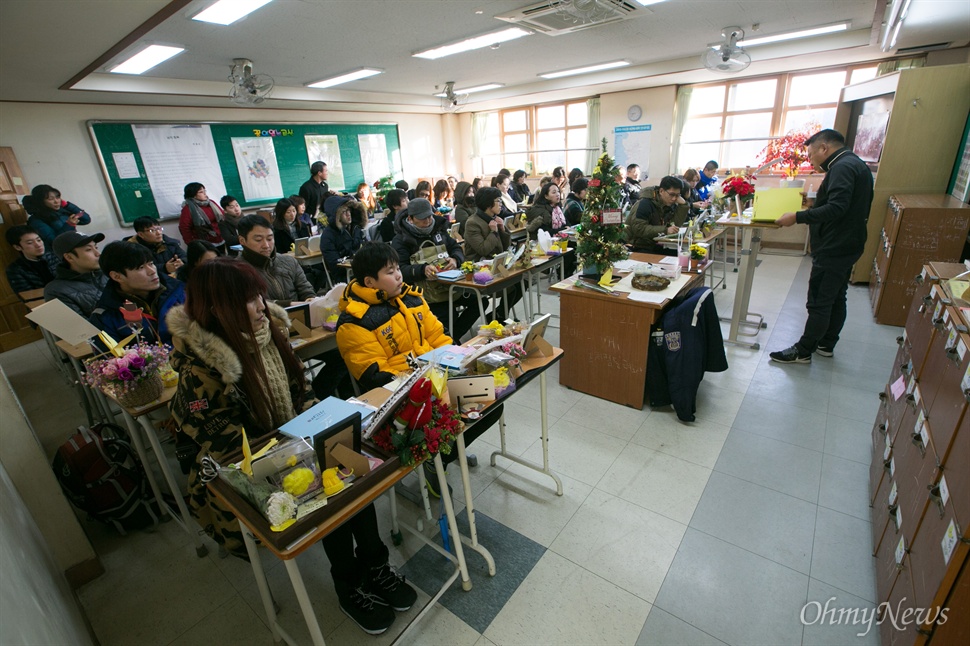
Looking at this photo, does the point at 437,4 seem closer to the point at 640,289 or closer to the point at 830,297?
the point at 640,289

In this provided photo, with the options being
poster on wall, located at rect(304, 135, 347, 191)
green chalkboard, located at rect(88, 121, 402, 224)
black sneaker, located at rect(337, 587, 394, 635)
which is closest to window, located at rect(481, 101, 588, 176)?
green chalkboard, located at rect(88, 121, 402, 224)

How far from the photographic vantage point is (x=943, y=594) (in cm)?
111

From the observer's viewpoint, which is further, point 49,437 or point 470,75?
point 470,75

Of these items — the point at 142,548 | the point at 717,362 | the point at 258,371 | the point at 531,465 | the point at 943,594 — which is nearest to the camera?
the point at 943,594

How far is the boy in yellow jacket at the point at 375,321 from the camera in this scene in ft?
6.76

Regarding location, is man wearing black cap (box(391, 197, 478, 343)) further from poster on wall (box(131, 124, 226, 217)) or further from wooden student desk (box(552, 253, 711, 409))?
poster on wall (box(131, 124, 226, 217))

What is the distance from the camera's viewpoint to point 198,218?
5.61m

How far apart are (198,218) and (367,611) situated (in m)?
5.69

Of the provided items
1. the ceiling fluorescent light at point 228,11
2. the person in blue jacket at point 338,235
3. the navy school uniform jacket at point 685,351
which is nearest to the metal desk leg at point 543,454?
the navy school uniform jacket at point 685,351

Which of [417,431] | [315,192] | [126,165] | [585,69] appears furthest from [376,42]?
[417,431]

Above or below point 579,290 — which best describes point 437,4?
above

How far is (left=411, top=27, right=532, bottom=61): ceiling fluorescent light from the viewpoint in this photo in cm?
447

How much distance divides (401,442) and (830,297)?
3454 millimetres

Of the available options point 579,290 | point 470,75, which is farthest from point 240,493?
point 470,75
